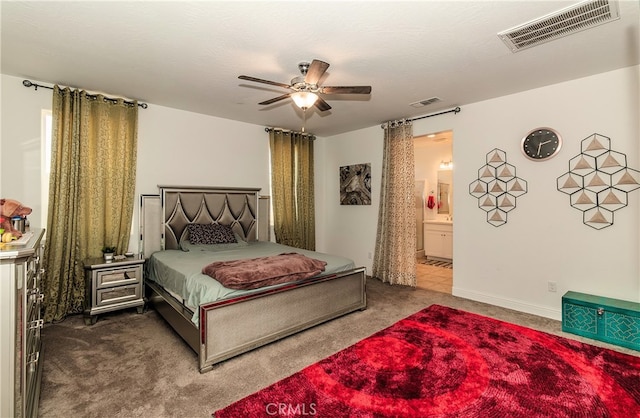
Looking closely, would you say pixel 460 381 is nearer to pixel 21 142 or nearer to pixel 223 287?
pixel 223 287

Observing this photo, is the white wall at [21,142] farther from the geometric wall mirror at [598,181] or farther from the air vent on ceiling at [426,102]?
the geometric wall mirror at [598,181]

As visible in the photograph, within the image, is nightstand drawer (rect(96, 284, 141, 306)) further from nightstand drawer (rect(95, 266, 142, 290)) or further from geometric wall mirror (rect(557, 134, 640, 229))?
geometric wall mirror (rect(557, 134, 640, 229))

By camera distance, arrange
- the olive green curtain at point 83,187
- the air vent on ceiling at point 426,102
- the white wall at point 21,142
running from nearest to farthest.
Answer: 1. the white wall at point 21,142
2. the olive green curtain at point 83,187
3. the air vent on ceiling at point 426,102

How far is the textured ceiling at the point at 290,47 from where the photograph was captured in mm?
2143

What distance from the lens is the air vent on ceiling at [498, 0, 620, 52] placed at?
2131 mm

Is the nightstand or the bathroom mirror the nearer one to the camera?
the nightstand

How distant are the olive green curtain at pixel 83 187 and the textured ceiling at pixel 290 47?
0.29 metres

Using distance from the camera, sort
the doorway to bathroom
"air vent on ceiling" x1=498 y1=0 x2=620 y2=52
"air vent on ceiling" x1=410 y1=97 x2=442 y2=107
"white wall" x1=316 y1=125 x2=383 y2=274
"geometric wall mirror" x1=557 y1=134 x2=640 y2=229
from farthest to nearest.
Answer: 1. the doorway to bathroom
2. "white wall" x1=316 y1=125 x2=383 y2=274
3. "air vent on ceiling" x1=410 y1=97 x2=442 y2=107
4. "geometric wall mirror" x1=557 y1=134 x2=640 y2=229
5. "air vent on ceiling" x1=498 y1=0 x2=620 y2=52

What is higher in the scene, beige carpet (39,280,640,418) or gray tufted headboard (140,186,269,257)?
gray tufted headboard (140,186,269,257)

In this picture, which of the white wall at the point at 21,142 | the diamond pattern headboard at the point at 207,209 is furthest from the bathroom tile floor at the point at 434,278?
the white wall at the point at 21,142

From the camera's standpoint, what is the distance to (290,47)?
2.63 metres

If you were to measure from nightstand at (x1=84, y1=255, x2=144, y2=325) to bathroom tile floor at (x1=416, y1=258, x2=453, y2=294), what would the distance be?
401 cm

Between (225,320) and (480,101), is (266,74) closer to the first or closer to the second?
(225,320)

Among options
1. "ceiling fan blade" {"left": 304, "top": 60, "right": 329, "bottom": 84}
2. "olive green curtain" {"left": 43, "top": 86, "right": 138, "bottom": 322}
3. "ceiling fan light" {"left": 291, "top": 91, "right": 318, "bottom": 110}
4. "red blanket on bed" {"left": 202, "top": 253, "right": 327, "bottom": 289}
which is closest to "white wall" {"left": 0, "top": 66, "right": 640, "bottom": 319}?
"olive green curtain" {"left": 43, "top": 86, "right": 138, "bottom": 322}
